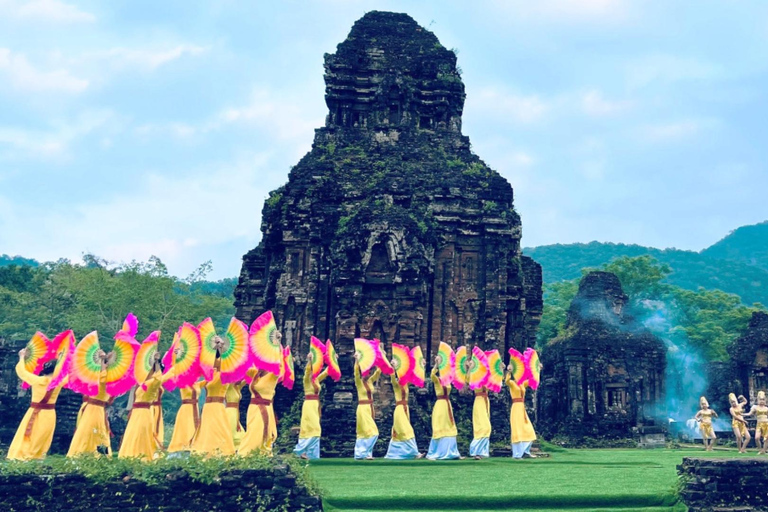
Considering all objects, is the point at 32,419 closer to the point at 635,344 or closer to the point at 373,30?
the point at 373,30

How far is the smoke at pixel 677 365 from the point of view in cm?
4338

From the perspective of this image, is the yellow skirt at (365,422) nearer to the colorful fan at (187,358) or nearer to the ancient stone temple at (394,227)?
the ancient stone temple at (394,227)

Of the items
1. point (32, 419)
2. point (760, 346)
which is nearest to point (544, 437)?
point (760, 346)

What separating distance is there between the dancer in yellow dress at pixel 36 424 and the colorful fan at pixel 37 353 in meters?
0.32

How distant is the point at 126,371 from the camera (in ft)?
47.4

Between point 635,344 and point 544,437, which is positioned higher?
point 635,344

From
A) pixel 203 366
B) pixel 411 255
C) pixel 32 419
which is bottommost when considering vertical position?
pixel 32 419

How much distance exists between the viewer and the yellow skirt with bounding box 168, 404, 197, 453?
14.8 m

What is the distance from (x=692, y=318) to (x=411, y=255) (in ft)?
128

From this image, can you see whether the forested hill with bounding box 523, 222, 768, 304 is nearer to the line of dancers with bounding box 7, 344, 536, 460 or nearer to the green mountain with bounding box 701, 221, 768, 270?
the green mountain with bounding box 701, 221, 768, 270

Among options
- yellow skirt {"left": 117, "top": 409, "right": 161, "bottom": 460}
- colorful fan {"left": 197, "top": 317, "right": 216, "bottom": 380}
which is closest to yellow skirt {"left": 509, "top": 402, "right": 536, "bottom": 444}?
colorful fan {"left": 197, "top": 317, "right": 216, "bottom": 380}

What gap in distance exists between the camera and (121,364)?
1441cm

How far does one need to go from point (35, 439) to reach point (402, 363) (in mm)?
8248

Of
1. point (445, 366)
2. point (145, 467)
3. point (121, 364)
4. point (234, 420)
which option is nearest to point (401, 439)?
point (445, 366)
